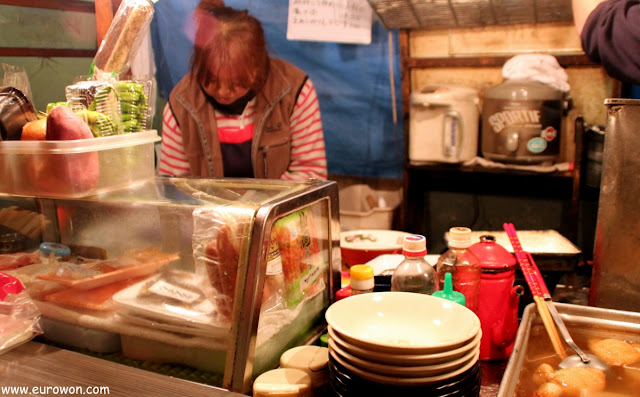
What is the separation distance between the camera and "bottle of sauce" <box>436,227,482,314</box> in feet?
4.29


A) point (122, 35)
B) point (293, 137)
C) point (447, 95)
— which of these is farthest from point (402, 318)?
point (293, 137)

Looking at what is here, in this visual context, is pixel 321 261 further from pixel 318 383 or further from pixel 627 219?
pixel 627 219

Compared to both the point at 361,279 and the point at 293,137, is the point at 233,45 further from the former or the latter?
the point at 361,279

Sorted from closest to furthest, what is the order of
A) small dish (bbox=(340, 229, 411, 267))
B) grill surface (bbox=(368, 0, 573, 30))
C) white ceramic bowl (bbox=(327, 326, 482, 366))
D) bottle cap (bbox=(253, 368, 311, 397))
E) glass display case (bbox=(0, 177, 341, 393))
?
white ceramic bowl (bbox=(327, 326, 482, 366))
bottle cap (bbox=(253, 368, 311, 397))
glass display case (bbox=(0, 177, 341, 393))
small dish (bbox=(340, 229, 411, 267))
grill surface (bbox=(368, 0, 573, 30))

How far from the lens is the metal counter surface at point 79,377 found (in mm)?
1129

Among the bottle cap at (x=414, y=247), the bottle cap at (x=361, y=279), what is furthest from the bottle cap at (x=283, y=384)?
the bottle cap at (x=414, y=247)

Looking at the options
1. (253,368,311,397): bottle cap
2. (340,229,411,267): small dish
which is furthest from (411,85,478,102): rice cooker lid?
(253,368,311,397): bottle cap

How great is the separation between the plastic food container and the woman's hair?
199cm

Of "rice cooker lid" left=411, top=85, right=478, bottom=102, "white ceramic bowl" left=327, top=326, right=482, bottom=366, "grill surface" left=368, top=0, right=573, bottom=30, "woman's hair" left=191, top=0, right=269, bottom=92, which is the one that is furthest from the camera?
"woman's hair" left=191, top=0, right=269, bottom=92

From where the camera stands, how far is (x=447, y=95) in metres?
3.29

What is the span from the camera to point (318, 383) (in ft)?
3.64

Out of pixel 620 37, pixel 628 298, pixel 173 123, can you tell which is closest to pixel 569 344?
pixel 628 298

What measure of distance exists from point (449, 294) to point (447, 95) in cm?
227

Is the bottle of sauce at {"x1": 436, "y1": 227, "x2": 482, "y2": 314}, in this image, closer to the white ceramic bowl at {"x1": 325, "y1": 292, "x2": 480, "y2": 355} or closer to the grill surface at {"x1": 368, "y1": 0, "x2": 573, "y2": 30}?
the white ceramic bowl at {"x1": 325, "y1": 292, "x2": 480, "y2": 355}
